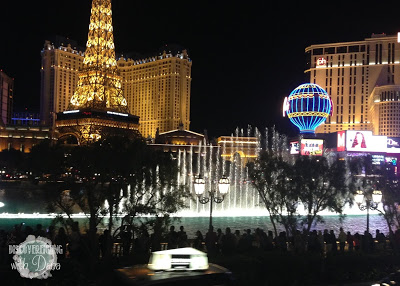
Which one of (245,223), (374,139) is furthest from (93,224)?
(374,139)

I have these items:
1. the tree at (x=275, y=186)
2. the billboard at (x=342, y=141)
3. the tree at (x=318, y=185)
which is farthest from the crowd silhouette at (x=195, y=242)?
the billboard at (x=342, y=141)

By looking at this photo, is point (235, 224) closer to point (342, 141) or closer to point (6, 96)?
point (342, 141)

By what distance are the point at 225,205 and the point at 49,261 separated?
1201 inches

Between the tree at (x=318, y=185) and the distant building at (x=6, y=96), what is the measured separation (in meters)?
98.1

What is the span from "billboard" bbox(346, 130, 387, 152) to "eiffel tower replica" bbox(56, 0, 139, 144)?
3326 centimetres

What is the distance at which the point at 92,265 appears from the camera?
453 inches

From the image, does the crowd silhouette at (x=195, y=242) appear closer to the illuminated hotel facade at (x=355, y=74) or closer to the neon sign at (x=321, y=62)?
the illuminated hotel facade at (x=355, y=74)

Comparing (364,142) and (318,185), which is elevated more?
(364,142)

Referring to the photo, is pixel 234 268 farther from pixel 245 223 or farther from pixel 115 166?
pixel 245 223

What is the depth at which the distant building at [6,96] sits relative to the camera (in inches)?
4279

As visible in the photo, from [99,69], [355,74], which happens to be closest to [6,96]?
[99,69]

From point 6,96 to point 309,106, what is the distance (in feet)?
251

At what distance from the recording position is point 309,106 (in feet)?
216

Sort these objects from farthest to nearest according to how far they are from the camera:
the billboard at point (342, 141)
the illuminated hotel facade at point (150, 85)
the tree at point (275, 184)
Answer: the illuminated hotel facade at point (150, 85) → the billboard at point (342, 141) → the tree at point (275, 184)
